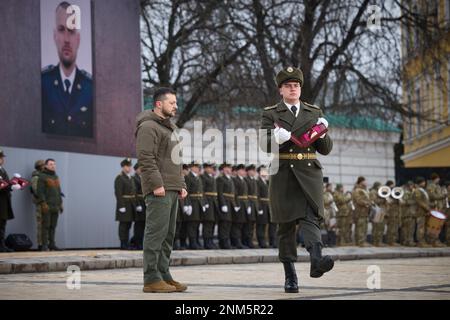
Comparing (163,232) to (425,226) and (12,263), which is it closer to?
(12,263)

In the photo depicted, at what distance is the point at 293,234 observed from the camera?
386 inches

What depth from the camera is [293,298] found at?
869 cm

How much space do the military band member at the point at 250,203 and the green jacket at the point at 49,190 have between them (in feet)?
19.4

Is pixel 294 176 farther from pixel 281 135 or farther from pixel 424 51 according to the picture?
pixel 424 51

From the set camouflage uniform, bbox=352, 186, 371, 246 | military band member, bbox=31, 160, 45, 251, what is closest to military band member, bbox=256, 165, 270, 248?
camouflage uniform, bbox=352, 186, 371, 246

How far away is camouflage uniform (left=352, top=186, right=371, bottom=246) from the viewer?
28.2m

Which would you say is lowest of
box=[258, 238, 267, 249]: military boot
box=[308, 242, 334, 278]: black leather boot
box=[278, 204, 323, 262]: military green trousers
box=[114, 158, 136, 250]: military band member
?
box=[258, 238, 267, 249]: military boot

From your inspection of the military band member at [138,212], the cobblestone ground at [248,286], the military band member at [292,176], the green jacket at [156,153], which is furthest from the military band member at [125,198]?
the military band member at [292,176]

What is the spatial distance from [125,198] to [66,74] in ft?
9.21

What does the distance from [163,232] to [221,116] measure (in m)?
19.5

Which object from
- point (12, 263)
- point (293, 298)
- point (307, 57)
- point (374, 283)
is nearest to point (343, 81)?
point (307, 57)

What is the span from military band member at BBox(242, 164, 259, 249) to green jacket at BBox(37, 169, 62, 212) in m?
5.91

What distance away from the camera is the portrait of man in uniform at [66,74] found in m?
21.3

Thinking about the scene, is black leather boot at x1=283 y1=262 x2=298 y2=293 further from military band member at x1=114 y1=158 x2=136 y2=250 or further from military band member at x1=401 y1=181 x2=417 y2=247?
military band member at x1=401 y1=181 x2=417 y2=247
